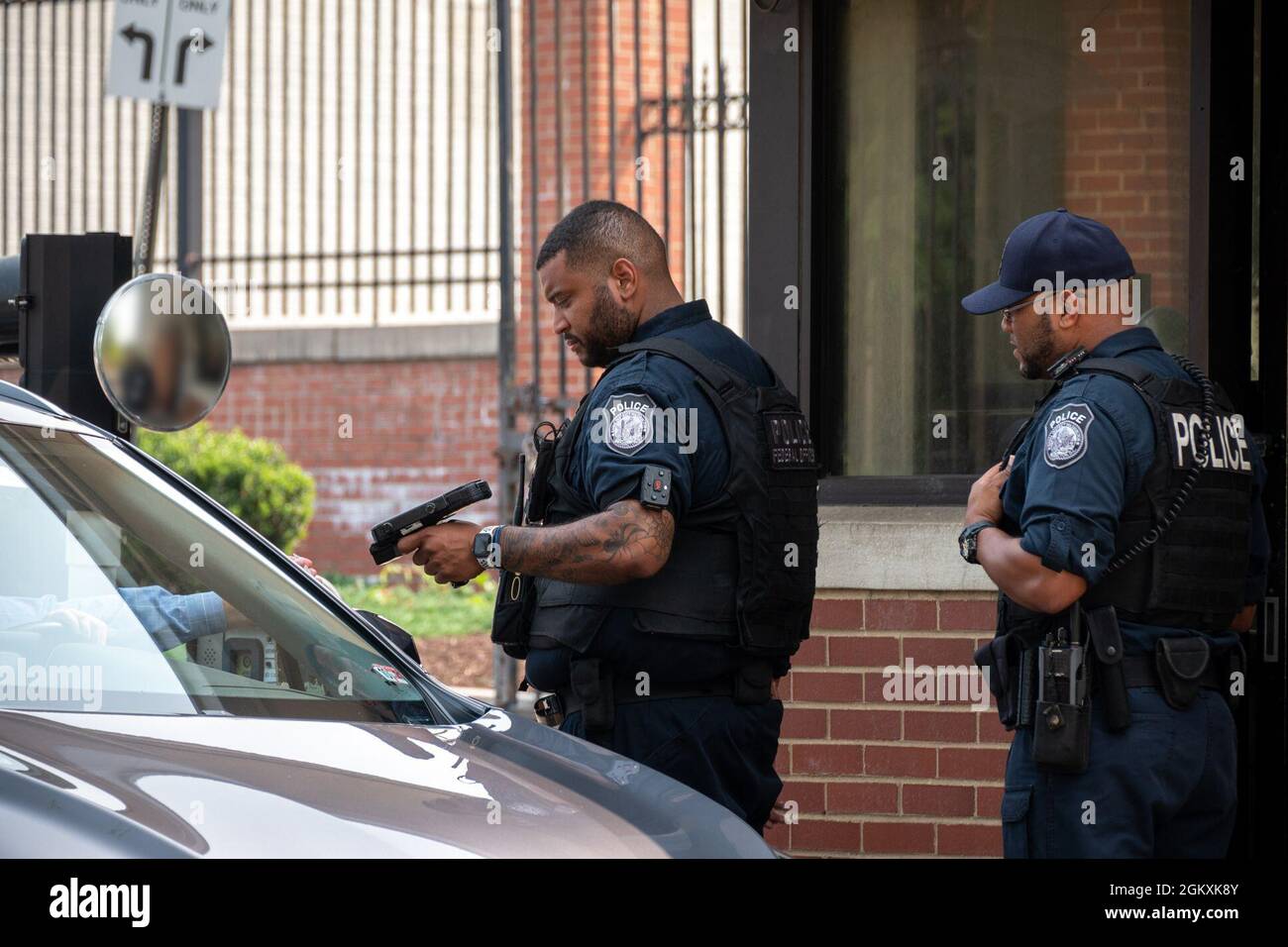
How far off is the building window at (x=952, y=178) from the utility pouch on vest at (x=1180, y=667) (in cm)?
195

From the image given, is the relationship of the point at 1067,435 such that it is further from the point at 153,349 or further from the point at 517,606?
the point at 153,349

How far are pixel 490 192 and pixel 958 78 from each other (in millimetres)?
8683

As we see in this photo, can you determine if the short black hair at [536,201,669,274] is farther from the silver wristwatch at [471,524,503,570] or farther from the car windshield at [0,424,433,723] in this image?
the car windshield at [0,424,433,723]

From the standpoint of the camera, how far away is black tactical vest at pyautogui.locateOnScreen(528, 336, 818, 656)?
369 centimetres

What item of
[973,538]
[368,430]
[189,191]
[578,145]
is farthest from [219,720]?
[189,191]

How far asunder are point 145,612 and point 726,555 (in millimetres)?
1308

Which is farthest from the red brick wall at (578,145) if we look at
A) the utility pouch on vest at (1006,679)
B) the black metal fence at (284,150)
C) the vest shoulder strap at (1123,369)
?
the vest shoulder strap at (1123,369)

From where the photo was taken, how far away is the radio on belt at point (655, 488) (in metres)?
3.51

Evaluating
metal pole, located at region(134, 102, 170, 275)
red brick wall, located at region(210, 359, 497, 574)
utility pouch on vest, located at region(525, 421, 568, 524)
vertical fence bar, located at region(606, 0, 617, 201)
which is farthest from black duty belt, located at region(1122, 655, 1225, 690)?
red brick wall, located at region(210, 359, 497, 574)

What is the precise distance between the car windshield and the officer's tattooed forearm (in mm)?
469

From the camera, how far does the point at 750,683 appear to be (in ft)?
12.4

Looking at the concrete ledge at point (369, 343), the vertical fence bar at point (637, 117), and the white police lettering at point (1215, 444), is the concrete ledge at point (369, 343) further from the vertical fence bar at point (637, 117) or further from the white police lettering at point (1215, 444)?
the white police lettering at point (1215, 444)
